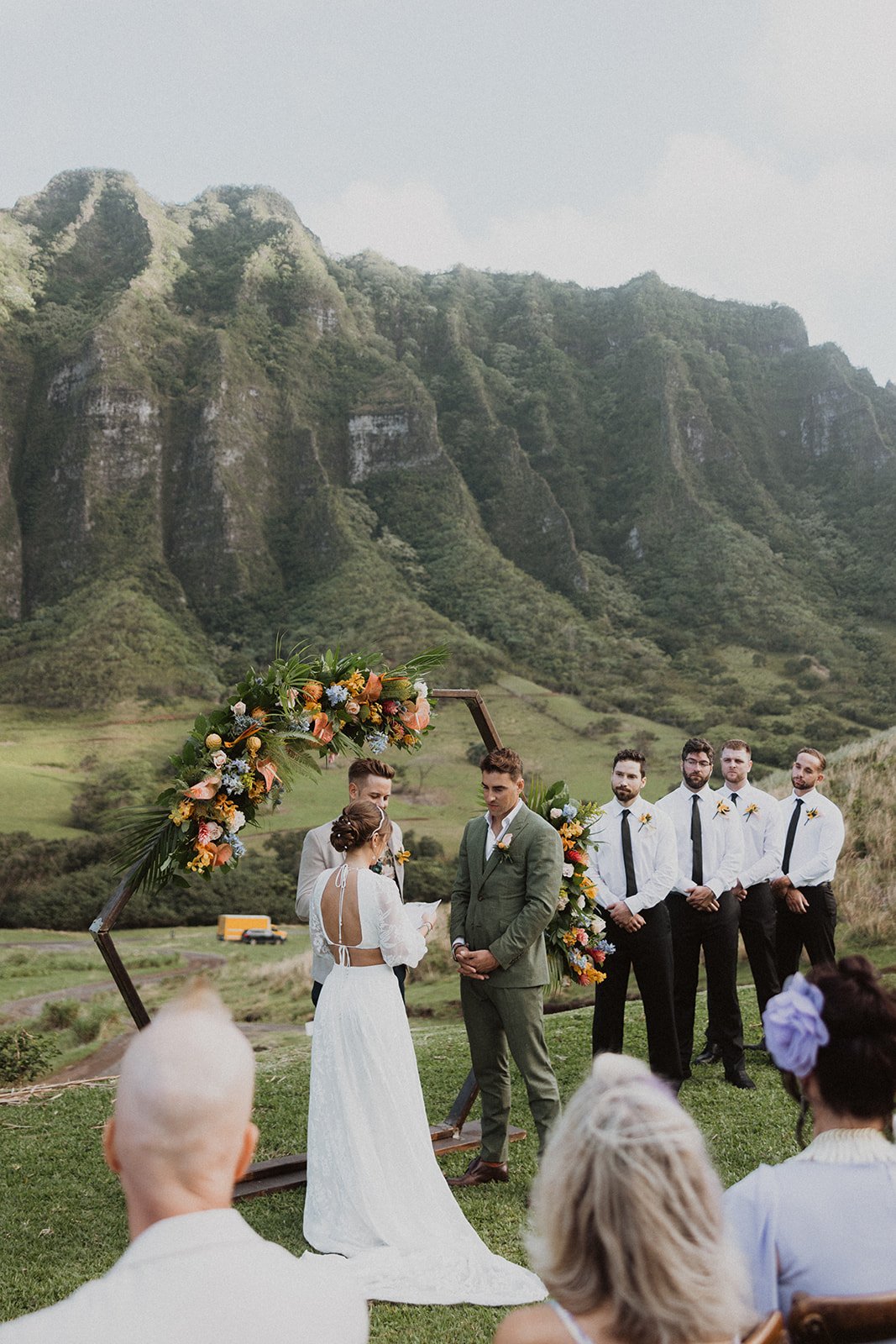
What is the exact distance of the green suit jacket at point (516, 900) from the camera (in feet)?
18.0

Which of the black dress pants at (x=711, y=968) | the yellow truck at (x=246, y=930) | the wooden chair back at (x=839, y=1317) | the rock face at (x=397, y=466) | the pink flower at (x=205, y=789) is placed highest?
the rock face at (x=397, y=466)

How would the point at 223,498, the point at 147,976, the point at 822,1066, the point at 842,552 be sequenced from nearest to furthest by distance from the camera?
1. the point at 822,1066
2. the point at 147,976
3. the point at 223,498
4. the point at 842,552

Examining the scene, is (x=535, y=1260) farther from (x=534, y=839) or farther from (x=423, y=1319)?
(x=534, y=839)

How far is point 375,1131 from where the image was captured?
16.3 ft

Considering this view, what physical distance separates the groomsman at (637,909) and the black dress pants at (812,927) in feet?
5.16


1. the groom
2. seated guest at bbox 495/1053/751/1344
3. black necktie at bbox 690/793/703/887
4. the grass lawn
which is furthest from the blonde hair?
black necktie at bbox 690/793/703/887

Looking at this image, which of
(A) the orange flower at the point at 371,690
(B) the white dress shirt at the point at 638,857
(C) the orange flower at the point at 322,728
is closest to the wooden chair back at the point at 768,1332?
(C) the orange flower at the point at 322,728

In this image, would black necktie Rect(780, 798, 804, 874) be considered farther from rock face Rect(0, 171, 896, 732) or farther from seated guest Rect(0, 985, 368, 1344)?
rock face Rect(0, 171, 896, 732)

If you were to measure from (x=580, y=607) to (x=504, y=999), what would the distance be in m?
55.7

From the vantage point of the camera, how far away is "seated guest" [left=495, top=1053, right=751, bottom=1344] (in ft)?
4.72

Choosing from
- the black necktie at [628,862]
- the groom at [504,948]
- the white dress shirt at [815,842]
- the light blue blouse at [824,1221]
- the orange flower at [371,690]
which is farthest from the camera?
the white dress shirt at [815,842]

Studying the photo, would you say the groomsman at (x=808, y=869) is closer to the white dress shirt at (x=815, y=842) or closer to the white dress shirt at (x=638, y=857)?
the white dress shirt at (x=815, y=842)

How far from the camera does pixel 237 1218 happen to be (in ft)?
4.94

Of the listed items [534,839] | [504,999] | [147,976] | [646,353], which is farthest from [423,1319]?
[646,353]
